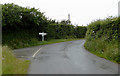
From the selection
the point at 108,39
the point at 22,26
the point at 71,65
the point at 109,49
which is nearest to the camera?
the point at 71,65

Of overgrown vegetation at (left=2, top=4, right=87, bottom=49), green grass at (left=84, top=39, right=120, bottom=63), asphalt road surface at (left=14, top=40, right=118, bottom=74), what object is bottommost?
asphalt road surface at (left=14, top=40, right=118, bottom=74)

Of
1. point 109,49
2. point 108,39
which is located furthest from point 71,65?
point 108,39

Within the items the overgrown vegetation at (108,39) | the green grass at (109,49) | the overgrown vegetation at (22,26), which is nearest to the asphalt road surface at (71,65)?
the green grass at (109,49)

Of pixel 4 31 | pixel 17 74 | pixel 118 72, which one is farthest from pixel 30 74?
pixel 4 31

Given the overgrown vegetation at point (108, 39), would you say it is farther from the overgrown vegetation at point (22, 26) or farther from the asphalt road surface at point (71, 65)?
the overgrown vegetation at point (22, 26)

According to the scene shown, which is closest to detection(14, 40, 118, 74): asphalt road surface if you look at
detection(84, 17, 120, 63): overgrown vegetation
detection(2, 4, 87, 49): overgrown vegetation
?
detection(84, 17, 120, 63): overgrown vegetation

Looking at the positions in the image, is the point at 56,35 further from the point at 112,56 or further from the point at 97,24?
the point at 112,56

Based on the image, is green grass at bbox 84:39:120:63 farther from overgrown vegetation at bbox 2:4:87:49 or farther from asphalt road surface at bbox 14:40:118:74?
overgrown vegetation at bbox 2:4:87:49

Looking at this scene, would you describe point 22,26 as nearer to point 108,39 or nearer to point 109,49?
point 108,39

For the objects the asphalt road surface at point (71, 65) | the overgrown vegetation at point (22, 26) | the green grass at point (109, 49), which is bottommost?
the asphalt road surface at point (71, 65)

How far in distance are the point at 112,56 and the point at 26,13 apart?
51.3 ft

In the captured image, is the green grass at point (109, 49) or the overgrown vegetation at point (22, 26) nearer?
the green grass at point (109, 49)

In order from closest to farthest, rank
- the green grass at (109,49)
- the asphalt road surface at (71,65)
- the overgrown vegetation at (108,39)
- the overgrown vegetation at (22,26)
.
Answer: the asphalt road surface at (71,65) → the green grass at (109,49) → the overgrown vegetation at (108,39) → the overgrown vegetation at (22,26)

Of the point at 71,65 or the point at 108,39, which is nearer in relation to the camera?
the point at 71,65
